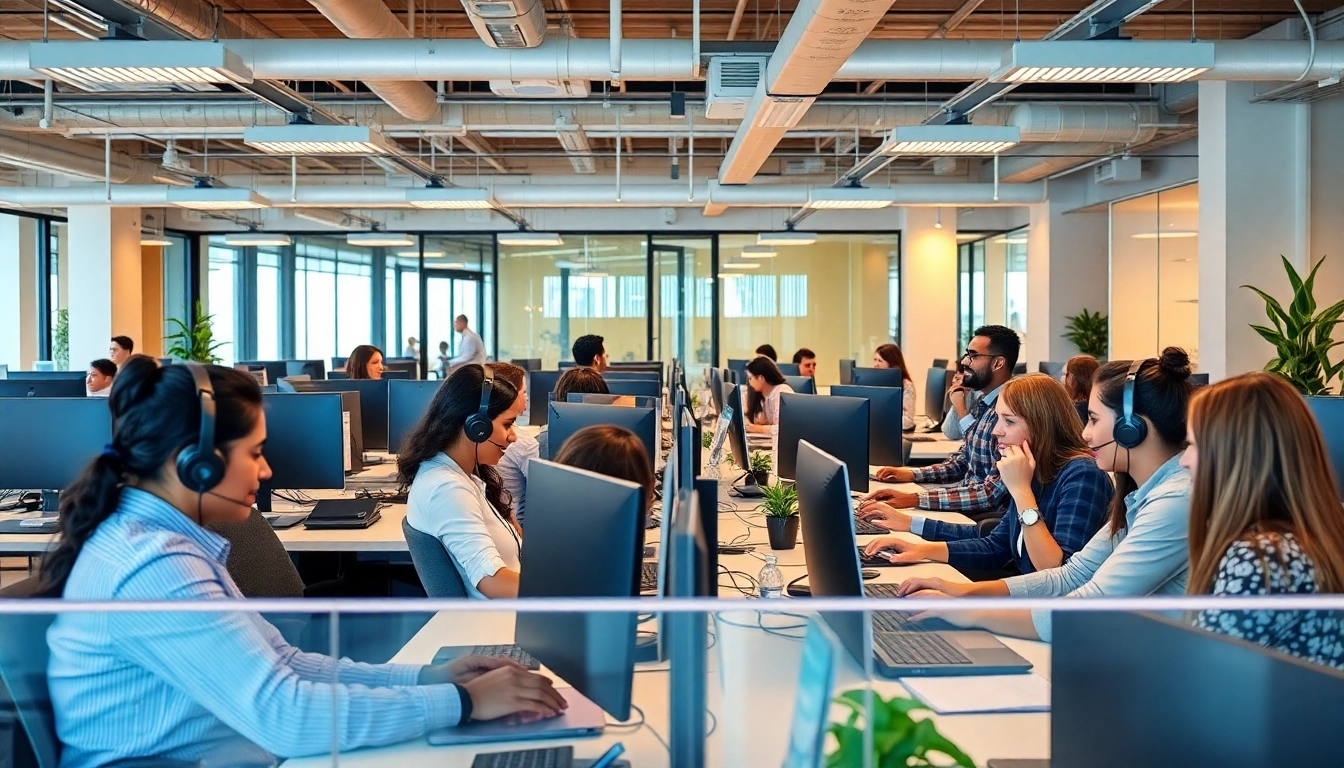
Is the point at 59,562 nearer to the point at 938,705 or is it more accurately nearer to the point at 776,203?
the point at 938,705

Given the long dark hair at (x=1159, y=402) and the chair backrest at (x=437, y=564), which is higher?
the long dark hair at (x=1159, y=402)

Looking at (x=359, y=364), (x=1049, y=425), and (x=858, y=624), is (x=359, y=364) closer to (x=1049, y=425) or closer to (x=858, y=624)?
(x=1049, y=425)

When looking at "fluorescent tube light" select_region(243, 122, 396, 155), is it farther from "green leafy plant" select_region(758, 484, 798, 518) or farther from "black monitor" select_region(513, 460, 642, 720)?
"black monitor" select_region(513, 460, 642, 720)

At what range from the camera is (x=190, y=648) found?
1394 millimetres

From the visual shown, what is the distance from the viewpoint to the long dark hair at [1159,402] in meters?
2.56

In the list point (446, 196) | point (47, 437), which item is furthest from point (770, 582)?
point (446, 196)

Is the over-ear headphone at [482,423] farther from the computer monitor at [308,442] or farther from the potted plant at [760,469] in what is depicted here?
the potted plant at [760,469]

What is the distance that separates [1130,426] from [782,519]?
3.96 ft

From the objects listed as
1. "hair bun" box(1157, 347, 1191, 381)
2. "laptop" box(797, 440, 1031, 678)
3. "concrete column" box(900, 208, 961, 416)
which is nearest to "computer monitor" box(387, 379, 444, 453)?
"laptop" box(797, 440, 1031, 678)

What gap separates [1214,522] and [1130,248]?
9.90 m

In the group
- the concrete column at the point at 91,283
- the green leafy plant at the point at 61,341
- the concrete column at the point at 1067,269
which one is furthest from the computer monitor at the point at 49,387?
the concrete column at the point at 1067,269

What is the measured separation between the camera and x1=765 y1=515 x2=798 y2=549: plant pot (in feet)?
11.5

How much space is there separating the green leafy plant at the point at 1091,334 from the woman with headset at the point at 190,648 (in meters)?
11.1

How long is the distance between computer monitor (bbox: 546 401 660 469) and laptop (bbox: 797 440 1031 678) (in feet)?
4.38
